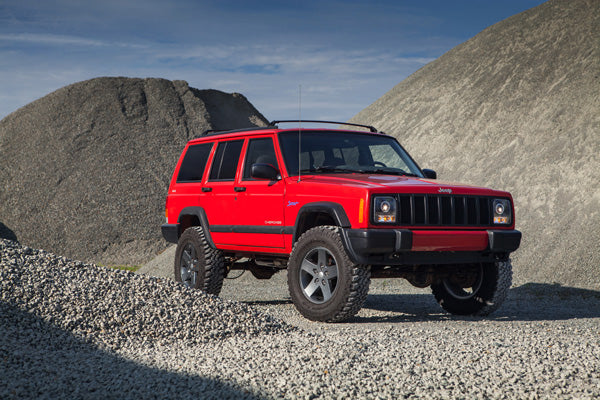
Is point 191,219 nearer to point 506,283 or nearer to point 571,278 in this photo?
point 506,283

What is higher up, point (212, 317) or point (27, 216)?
point (212, 317)

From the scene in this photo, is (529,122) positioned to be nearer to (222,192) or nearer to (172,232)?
(172,232)

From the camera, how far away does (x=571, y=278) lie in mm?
14242

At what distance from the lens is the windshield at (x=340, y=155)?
8453mm

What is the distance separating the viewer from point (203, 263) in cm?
986

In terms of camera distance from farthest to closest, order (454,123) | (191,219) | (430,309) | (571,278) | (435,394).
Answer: (454,123), (571,278), (191,219), (430,309), (435,394)

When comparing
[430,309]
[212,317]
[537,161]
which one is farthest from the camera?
[537,161]

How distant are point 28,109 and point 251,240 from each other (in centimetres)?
3764

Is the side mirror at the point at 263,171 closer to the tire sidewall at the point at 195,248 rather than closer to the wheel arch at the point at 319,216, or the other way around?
the wheel arch at the point at 319,216

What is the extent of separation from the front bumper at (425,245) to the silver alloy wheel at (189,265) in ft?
11.5

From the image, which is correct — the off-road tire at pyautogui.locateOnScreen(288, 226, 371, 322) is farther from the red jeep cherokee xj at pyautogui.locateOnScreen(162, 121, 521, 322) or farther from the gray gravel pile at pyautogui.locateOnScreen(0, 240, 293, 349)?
the gray gravel pile at pyautogui.locateOnScreen(0, 240, 293, 349)

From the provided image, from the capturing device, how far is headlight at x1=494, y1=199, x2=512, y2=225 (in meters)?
8.14

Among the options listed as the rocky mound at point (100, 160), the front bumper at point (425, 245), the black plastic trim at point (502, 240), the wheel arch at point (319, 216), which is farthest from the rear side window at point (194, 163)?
the rocky mound at point (100, 160)

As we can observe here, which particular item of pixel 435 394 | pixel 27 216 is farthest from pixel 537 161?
pixel 27 216
